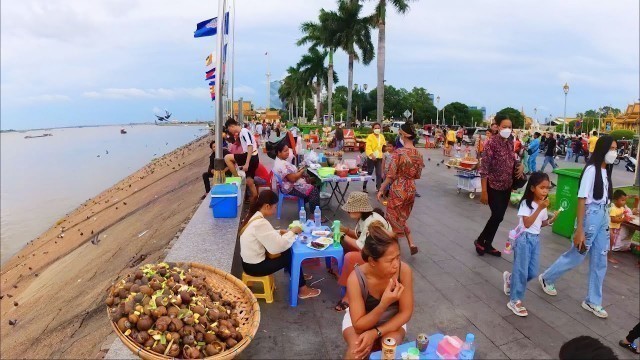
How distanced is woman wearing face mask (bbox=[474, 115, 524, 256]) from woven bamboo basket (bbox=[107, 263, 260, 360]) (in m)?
3.67

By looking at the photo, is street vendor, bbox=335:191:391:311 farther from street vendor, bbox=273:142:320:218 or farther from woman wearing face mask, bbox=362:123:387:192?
woman wearing face mask, bbox=362:123:387:192

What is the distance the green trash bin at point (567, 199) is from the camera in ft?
20.1

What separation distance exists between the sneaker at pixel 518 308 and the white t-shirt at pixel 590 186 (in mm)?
1287

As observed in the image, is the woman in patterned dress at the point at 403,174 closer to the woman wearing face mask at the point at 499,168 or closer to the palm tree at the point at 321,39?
the woman wearing face mask at the point at 499,168

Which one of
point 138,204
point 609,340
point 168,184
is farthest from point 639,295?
point 168,184

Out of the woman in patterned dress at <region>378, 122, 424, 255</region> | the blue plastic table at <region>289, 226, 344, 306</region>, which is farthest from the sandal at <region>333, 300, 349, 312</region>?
the woman in patterned dress at <region>378, 122, 424, 255</region>

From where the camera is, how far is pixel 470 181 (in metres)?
9.75

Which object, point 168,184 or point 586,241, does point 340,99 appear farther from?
point 586,241

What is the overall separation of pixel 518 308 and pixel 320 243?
7.40ft

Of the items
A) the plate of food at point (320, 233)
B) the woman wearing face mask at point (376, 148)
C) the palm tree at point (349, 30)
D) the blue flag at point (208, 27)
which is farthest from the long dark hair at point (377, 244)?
the palm tree at point (349, 30)

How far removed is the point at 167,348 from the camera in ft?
8.24

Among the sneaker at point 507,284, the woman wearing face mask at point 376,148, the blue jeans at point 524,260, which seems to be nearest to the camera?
the blue jeans at point 524,260

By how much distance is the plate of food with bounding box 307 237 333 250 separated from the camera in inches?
166

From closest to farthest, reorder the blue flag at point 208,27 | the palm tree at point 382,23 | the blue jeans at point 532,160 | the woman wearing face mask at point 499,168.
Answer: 1. the woman wearing face mask at point 499,168
2. the blue flag at point 208,27
3. the blue jeans at point 532,160
4. the palm tree at point 382,23
